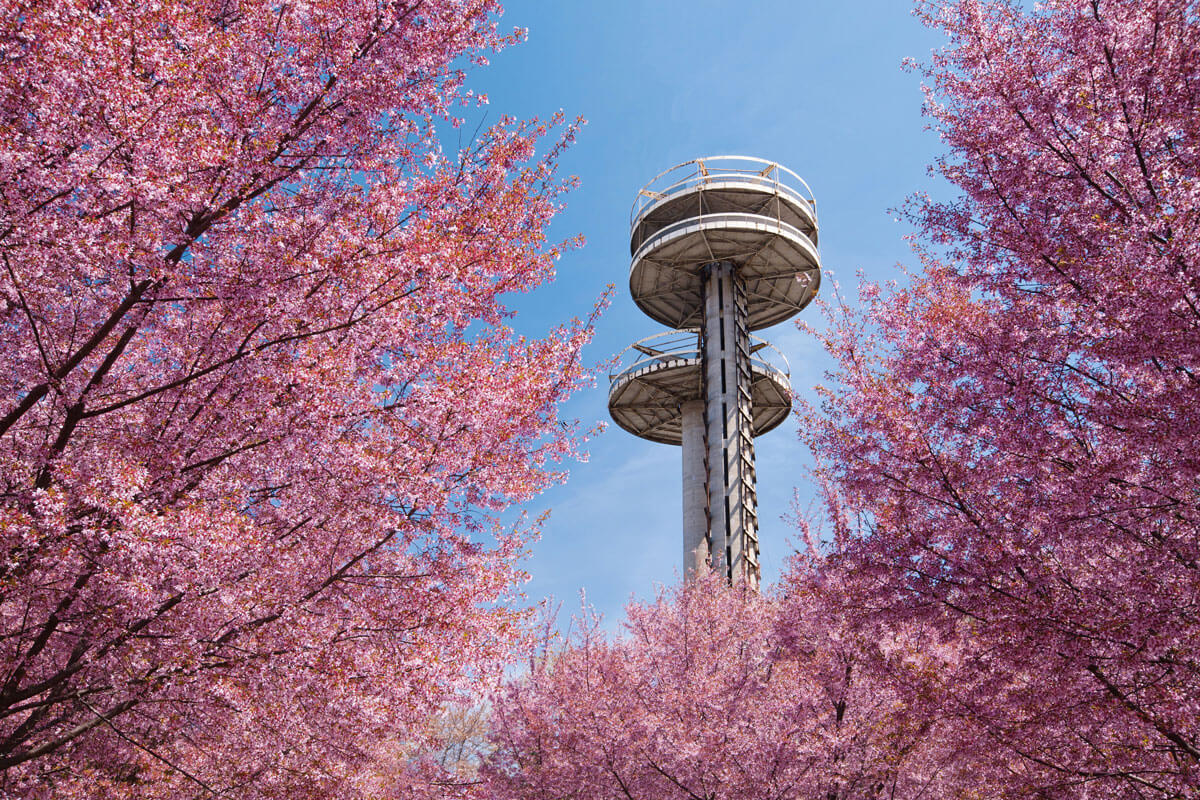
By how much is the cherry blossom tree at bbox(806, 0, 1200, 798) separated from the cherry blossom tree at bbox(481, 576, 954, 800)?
149cm

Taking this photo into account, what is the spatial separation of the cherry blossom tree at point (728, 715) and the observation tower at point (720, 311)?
11.4 metres

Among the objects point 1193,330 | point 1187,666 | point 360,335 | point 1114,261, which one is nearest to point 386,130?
point 360,335

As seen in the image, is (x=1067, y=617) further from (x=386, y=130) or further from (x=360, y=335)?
(x=386, y=130)

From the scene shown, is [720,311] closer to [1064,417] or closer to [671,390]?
[671,390]

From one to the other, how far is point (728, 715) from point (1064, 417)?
9679mm

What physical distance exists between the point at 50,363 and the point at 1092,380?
8.63 meters

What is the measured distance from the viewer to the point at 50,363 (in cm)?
595

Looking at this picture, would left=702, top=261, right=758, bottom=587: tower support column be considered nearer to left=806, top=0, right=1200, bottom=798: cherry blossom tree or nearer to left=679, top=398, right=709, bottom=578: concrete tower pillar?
left=679, top=398, right=709, bottom=578: concrete tower pillar

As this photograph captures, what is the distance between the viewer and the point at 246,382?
642cm

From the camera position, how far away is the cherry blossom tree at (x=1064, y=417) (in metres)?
5.43

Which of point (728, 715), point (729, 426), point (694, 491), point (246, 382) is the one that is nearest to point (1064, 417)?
point (246, 382)

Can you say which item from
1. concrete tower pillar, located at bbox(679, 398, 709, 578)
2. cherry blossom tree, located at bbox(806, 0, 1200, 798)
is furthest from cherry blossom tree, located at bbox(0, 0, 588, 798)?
concrete tower pillar, located at bbox(679, 398, 709, 578)

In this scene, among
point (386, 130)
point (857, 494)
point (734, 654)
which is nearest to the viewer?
point (386, 130)

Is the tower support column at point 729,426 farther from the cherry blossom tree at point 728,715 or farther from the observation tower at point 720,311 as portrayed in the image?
the cherry blossom tree at point 728,715
